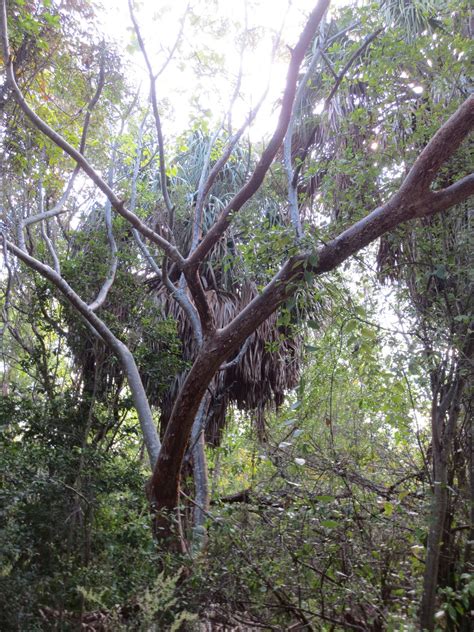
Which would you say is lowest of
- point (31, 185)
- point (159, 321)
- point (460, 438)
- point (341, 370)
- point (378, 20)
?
point (460, 438)

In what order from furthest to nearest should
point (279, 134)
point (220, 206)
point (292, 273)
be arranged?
point (220, 206)
point (279, 134)
point (292, 273)

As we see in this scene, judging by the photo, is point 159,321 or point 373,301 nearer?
point 373,301

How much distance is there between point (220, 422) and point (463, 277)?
11.6 ft

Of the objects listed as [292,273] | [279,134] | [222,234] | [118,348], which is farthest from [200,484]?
[279,134]

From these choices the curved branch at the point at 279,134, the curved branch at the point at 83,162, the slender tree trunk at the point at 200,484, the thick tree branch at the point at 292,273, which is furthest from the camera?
the slender tree trunk at the point at 200,484

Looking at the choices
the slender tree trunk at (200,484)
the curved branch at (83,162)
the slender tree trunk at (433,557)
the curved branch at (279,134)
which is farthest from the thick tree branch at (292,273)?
the slender tree trunk at (433,557)

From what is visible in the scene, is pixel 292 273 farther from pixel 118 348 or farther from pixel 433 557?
pixel 118 348

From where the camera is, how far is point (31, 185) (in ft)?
17.5

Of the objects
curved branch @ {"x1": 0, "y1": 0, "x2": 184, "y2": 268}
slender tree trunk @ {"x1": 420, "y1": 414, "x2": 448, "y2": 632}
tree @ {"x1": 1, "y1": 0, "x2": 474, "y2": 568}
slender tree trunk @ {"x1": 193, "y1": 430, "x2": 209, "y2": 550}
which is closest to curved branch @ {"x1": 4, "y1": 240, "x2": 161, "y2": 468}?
tree @ {"x1": 1, "y1": 0, "x2": 474, "y2": 568}

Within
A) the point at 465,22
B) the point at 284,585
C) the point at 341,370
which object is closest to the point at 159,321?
the point at 341,370

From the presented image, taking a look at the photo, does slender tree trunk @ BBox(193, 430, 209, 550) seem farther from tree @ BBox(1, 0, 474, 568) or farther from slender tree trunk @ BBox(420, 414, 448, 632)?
slender tree trunk @ BBox(420, 414, 448, 632)

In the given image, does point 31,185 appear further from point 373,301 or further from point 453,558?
point 453,558

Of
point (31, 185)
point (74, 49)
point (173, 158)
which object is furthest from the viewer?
point (173, 158)

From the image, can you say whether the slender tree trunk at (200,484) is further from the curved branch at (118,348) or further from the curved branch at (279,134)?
the curved branch at (279,134)
